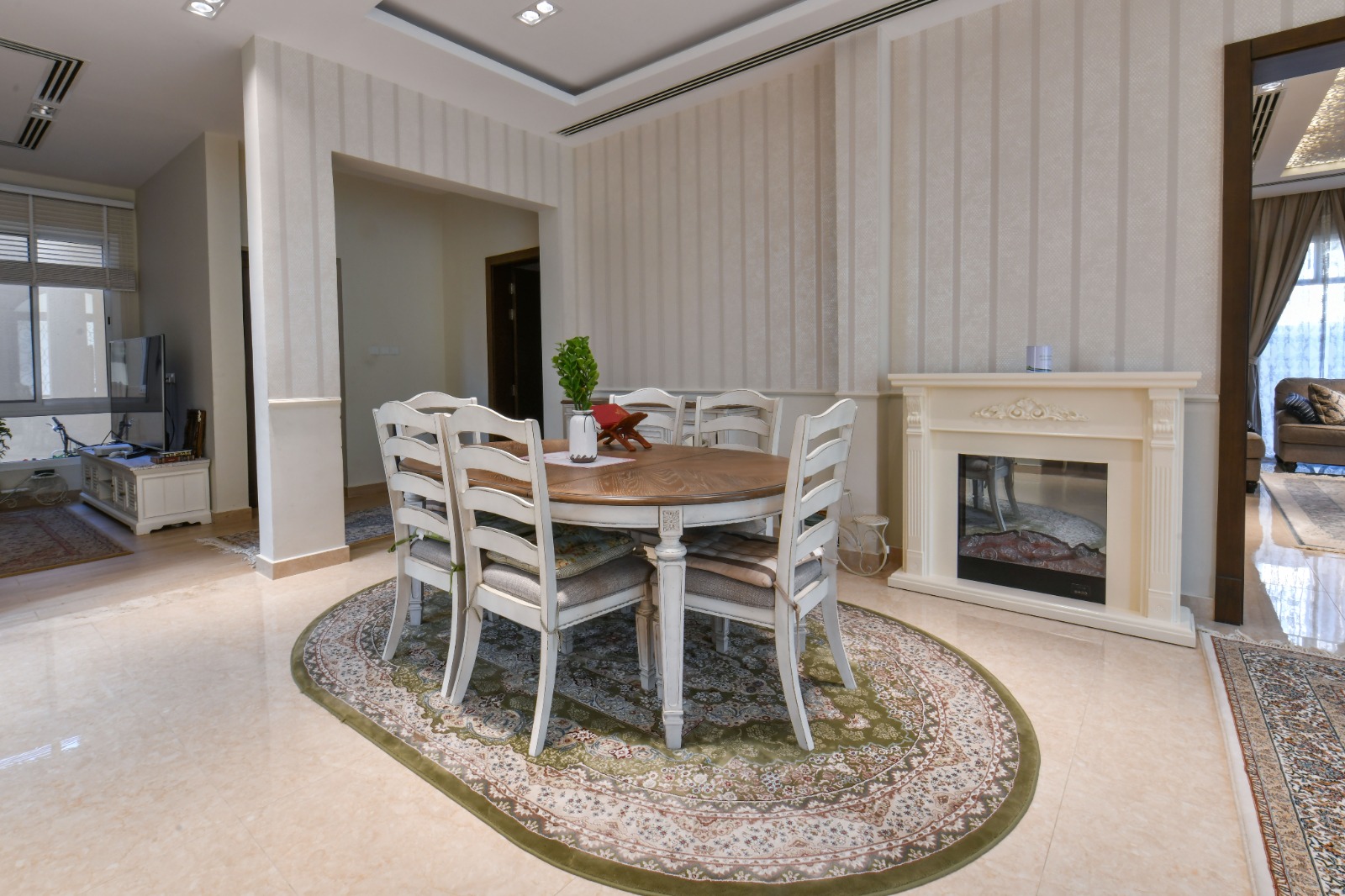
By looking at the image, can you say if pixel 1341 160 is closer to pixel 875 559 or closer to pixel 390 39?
pixel 875 559

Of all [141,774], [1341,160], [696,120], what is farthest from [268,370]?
[1341,160]

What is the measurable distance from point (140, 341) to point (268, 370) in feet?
8.97

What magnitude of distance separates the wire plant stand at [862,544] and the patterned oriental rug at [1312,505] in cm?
271

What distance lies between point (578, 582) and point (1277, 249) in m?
8.73

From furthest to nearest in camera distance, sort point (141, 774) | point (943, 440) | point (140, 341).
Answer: point (140, 341) → point (943, 440) → point (141, 774)

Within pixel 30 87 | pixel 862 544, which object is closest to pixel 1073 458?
pixel 862 544

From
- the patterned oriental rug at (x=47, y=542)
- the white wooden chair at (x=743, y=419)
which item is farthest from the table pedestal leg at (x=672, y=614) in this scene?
the patterned oriental rug at (x=47, y=542)

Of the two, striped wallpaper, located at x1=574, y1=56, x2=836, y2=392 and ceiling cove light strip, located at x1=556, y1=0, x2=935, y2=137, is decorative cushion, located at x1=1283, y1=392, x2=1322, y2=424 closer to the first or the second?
striped wallpaper, located at x1=574, y1=56, x2=836, y2=392

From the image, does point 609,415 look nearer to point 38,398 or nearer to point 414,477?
point 414,477

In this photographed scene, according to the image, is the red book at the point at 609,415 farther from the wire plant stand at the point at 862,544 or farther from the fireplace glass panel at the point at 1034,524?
the fireplace glass panel at the point at 1034,524

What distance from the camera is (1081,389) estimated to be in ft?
9.14

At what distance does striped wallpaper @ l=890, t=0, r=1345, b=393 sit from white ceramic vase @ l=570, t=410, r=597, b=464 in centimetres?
196

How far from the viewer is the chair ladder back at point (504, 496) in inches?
70.2

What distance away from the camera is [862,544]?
364 cm
